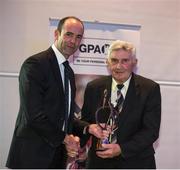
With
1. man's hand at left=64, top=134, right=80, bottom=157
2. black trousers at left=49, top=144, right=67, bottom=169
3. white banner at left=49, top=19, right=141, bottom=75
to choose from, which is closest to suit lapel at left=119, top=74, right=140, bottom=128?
man's hand at left=64, top=134, right=80, bottom=157

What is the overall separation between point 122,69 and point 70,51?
0.33 metres

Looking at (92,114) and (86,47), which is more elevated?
(86,47)

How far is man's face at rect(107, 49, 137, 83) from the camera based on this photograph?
7.02 ft

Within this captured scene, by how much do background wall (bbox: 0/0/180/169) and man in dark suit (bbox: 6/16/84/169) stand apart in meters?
0.72

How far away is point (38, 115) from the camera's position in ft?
6.39

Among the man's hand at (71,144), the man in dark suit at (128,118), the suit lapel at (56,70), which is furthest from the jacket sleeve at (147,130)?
the suit lapel at (56,70)

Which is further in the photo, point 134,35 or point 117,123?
point 134,35

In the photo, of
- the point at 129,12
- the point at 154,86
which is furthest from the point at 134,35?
the point at 154,86

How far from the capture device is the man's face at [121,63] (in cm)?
214

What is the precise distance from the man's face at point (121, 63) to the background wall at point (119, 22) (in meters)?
0.85

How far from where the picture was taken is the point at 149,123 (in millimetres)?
2135

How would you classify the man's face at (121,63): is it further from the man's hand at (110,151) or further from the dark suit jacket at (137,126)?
the man's hand at (110,151)

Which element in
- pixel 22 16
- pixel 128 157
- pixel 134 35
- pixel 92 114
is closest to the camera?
pixel 128 157

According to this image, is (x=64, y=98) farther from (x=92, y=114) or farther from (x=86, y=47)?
(x=86, y=47)
